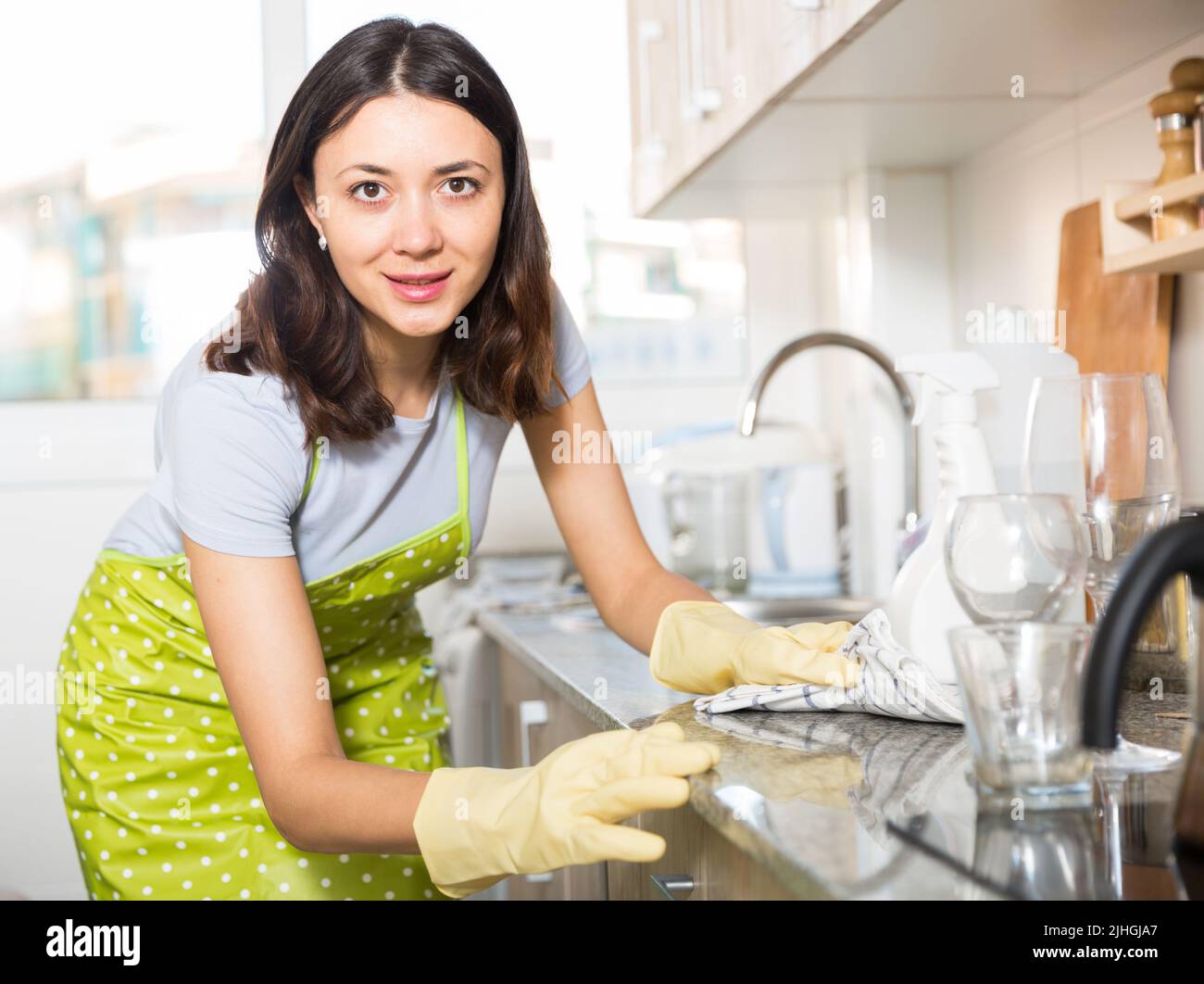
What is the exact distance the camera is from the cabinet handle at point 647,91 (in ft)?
6.36

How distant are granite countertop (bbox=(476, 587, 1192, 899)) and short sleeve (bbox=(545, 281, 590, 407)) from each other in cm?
37

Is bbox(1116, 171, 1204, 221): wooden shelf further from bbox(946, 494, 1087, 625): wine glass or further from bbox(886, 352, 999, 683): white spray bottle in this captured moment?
bbox(946, 494, 1087, 625): wine glass

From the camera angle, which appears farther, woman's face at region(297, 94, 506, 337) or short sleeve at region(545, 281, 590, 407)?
short sleeve at region(545, 281, 590, 407)

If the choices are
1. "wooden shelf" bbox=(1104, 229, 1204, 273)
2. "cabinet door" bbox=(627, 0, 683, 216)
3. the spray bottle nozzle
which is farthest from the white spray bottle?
"cabinet door" bbox=(627, 0, 683, 216)

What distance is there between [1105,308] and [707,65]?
25.5 inches

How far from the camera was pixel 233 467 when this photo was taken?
3.13ft

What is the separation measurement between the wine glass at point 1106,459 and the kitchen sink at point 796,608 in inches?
26.0

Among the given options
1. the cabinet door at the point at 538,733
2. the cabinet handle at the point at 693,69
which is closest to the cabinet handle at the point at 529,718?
the cabinet door at the point at 538,733

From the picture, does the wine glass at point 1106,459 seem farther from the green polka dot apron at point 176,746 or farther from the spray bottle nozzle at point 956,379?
the green polka dot apron at point 176,746

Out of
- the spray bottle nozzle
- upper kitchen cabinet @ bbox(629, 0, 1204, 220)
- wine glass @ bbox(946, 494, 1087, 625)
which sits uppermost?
upper kitchen cabinet @ bbox(629, 0, 1204, 220)

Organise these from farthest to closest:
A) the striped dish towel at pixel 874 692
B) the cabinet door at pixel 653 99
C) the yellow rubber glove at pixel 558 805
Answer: the cabinet door at pixel 653 99
the striped dish towel at pixel 874 692
the yellow rubber glove at pixel 558 805

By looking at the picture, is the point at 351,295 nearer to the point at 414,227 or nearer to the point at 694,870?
the point at 414,227

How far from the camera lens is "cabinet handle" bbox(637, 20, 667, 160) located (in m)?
1.94

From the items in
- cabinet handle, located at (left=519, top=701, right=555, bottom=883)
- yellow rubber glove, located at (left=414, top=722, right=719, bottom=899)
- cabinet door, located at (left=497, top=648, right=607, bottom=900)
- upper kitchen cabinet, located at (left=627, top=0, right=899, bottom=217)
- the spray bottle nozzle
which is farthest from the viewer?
cabinet handle, located at (left=519, top=701, right=555, bottom=883)
